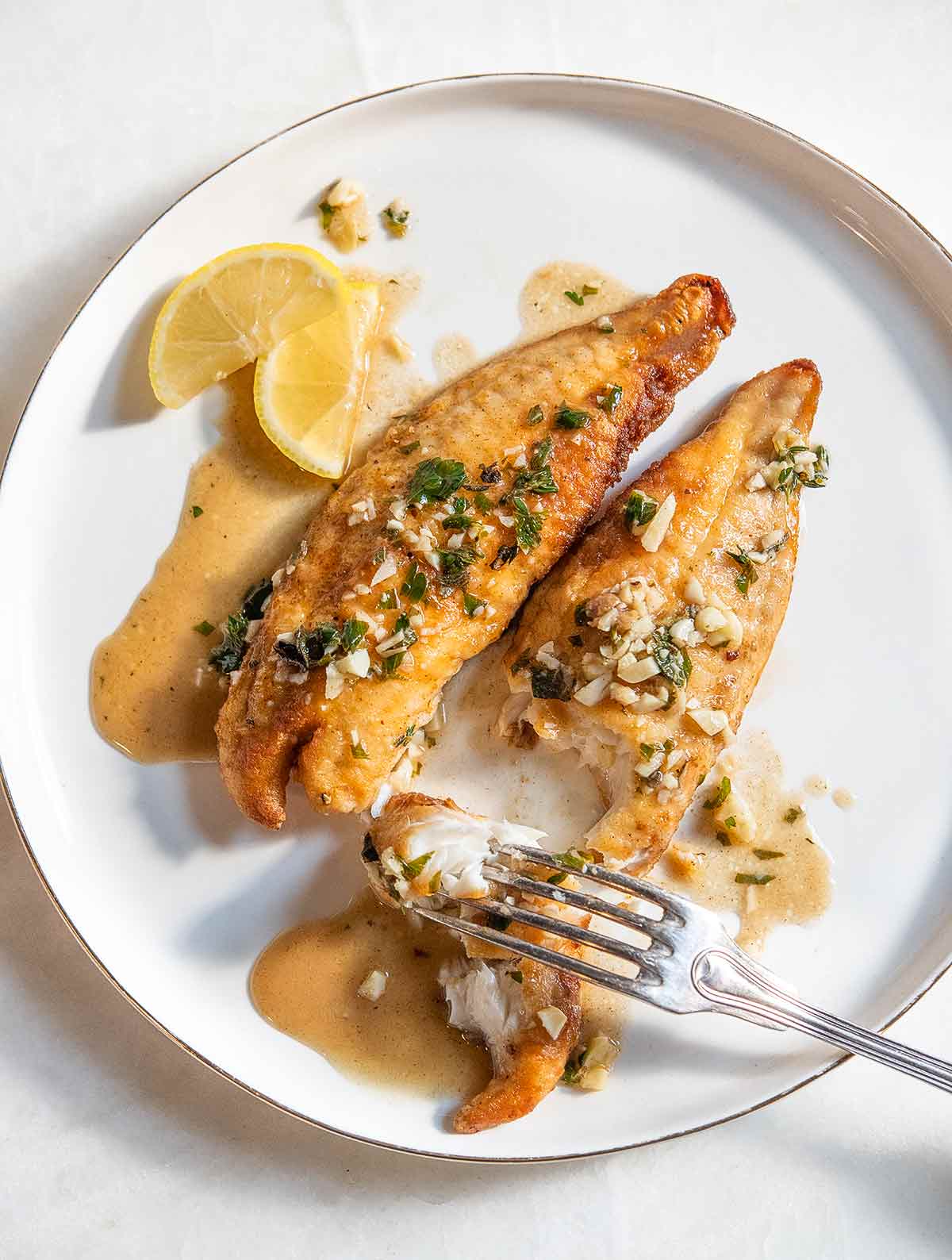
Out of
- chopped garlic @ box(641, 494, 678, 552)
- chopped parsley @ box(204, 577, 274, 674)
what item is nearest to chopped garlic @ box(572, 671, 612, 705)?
chopped garlic @ box(641, 494, 678, 552)

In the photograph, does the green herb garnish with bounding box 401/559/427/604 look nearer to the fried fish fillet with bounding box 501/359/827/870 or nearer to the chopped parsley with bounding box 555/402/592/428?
the fried fish fillet with bounding box 501/359/827/870

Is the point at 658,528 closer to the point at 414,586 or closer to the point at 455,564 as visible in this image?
the point at 455,564

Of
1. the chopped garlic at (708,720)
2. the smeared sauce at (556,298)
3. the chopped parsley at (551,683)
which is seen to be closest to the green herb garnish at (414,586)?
the chopped parsley at (551,683)

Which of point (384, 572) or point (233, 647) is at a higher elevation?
point (384, 572)

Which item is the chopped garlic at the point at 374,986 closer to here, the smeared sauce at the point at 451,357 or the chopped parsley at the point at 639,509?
the chopped parsley at the point at 639,509

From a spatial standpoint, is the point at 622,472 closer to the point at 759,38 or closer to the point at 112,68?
the point at 759,38

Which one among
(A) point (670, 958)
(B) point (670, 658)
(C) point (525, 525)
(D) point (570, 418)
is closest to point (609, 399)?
(D) point (570, 418)
